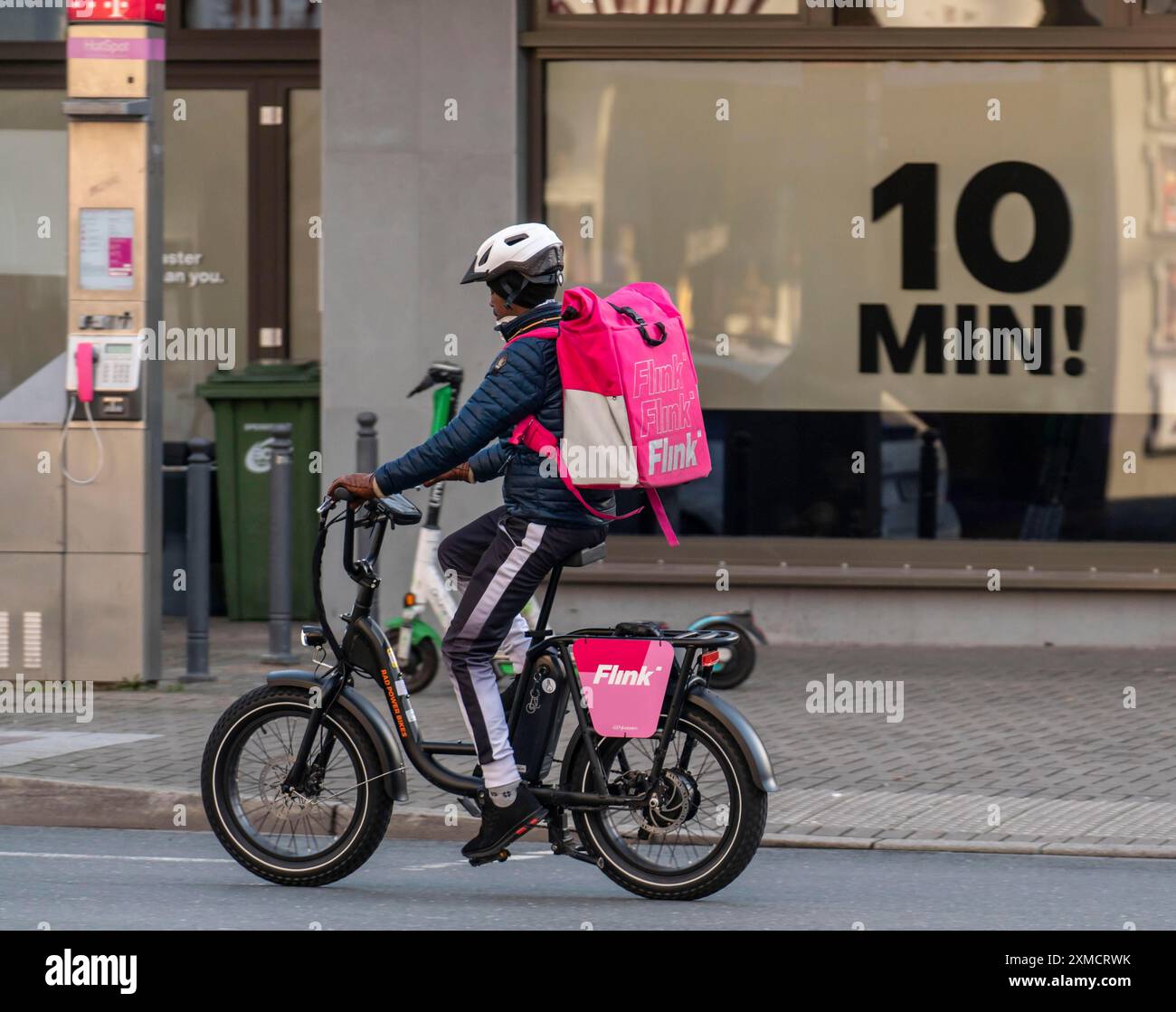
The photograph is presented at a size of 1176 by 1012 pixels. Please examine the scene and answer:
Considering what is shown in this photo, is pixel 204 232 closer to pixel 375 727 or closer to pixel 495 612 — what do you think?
pixel 375 727

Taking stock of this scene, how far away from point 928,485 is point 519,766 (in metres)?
6.69

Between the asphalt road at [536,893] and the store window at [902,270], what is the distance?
17.9 ft

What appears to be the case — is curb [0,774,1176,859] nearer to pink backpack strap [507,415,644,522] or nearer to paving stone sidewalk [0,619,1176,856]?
paving stone sidewalk [0,619,1176,856]

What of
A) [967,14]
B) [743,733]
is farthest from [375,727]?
[967,14]

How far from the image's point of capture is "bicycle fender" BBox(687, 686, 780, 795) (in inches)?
229

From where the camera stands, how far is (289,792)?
247 inches

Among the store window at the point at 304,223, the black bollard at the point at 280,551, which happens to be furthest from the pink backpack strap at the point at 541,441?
the store window at the point at 304,223

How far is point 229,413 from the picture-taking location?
12828 millimetres

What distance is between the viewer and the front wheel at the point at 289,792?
6188 mm

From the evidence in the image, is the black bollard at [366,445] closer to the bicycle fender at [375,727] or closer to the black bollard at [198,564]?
the black bollard at [198,564]

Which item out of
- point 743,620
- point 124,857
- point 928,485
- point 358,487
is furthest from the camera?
point 928,485

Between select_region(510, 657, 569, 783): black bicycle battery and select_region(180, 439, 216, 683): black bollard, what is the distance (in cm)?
445

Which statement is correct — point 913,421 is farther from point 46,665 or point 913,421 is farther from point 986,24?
point 46,665

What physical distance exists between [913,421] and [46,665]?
5.30 meters
